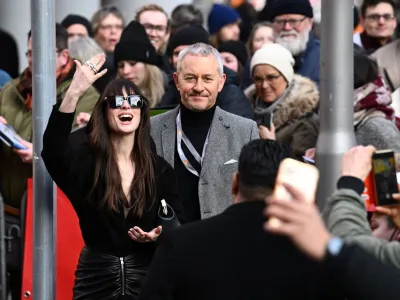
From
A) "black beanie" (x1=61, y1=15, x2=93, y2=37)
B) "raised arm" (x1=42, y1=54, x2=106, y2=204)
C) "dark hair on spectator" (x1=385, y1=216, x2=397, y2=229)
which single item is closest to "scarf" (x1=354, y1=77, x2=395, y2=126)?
"raised arm" (x1=42, y1=54, x2=106, y2=204)

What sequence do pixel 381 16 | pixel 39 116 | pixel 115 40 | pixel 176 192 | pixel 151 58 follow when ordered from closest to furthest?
1. pixel 39 116
2. pixel 176 192
3. pixel 151 58
4. pixel 381 16
5. pixel 115 40

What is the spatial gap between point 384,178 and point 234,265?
2.69 feet

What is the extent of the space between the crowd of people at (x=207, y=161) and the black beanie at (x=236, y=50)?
0.05 ft

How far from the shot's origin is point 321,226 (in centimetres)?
383

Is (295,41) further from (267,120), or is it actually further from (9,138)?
(9,138)

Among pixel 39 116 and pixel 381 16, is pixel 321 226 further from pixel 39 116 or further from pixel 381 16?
pixel 381 16

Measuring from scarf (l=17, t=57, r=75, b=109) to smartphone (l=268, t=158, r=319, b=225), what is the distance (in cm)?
480

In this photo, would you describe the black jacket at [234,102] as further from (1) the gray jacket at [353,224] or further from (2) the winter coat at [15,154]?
(1) the gray jacket at [353,224]

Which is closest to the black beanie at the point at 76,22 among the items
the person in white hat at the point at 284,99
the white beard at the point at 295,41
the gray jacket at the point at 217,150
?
the white beard at the point at 295,41

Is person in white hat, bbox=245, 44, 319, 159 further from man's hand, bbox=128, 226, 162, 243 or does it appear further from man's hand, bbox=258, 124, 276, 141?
man's hand, bbox=128, 226, 162, 243

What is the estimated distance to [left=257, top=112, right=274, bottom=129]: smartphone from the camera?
8633 millimetres

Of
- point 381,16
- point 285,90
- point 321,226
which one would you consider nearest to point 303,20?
point 381,16

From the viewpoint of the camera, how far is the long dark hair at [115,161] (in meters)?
6.72

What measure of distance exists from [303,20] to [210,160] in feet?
11.6
